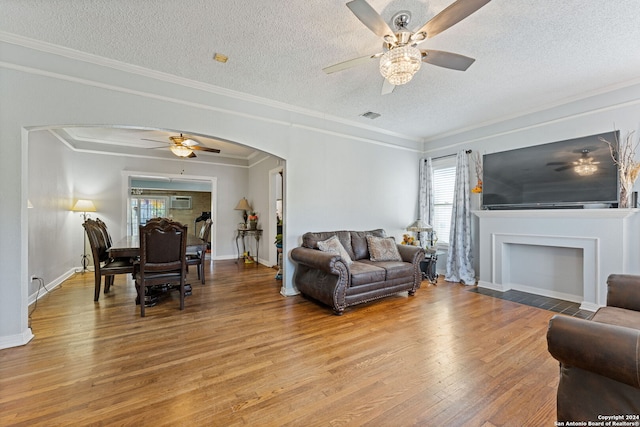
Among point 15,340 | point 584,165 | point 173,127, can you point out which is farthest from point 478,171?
point 15,340

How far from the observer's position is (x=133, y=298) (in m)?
3.78

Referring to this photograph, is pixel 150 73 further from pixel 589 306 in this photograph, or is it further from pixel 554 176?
pixel 589 306

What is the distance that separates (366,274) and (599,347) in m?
2.37

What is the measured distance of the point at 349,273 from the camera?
130 inches

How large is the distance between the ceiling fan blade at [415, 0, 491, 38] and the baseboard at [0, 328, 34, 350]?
14.2 feet

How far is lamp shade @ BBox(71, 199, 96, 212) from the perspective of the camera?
16.7ft

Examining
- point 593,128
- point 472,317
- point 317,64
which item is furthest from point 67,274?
point 593,128

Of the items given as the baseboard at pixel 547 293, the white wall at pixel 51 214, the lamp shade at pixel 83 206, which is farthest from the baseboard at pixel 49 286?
the baseboard at pixel 547 293

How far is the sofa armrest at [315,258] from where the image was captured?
10.5 ft

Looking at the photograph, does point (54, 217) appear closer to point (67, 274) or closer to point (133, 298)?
point (67, 274)

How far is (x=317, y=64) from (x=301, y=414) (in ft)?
10.4

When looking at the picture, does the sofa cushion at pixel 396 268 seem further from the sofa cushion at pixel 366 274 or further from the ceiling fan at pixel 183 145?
the ceiling fan at pixel 183 145

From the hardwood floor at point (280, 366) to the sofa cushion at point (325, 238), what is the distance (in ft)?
2.86

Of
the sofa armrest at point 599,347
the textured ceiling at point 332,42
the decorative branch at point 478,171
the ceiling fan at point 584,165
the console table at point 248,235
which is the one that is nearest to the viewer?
the sofa armrest at point 599,347
